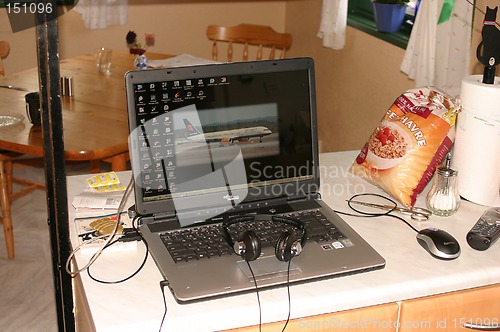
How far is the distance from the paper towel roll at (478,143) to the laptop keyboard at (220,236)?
414 millimetres

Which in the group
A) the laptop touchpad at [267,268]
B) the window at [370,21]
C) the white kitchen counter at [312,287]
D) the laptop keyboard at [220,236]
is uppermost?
the window at [370,21]

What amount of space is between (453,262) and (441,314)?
11 cm

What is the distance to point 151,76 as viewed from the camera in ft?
4.58

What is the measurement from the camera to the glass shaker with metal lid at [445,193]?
1574 millimetres

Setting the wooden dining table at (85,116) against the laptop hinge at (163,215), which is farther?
the wooden dining table at (85,116)

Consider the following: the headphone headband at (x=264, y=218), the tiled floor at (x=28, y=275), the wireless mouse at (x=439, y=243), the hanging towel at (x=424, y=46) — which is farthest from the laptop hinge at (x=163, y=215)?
the hanging towel at (x=424, y=46)

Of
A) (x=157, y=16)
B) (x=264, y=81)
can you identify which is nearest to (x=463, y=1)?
(x=264, y=81)

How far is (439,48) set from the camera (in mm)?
2635

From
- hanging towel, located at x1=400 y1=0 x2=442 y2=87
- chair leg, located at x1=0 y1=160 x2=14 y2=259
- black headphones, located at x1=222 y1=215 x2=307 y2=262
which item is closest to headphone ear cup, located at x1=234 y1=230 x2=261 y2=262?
black headphones, located at x1=222 y1=215 x2=307 y2=262

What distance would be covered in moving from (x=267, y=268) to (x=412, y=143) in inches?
21.1

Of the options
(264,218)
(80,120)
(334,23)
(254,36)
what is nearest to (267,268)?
(264,218)

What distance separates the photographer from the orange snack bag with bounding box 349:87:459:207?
5.33ft

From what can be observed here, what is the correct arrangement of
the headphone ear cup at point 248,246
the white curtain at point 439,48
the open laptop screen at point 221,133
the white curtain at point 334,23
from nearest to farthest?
the headphone ear cup at point 248,246 < the open laptop screen at point 221,133 < the white curtain at point 439,48 < the white curtain at point 334,23

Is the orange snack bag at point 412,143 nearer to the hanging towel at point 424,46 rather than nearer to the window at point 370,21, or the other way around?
the hanging towel at point 424,46
